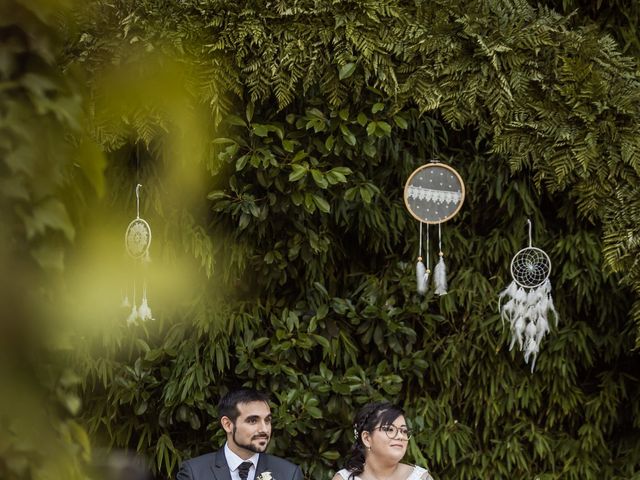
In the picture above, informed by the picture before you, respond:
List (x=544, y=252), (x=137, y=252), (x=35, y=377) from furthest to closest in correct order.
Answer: (x=544, y=252) < (x=137, y=252) < (x=35, y=377)

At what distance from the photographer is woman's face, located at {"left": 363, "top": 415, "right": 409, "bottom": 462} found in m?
3.83

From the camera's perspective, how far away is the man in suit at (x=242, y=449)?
12.7ft

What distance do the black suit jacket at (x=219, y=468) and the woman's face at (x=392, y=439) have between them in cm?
44

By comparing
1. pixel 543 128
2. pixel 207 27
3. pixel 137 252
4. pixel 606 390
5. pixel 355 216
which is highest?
pixel 207 27

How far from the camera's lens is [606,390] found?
4.73m

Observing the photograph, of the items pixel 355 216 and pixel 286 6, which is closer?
pixel 286 6

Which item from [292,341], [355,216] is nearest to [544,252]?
[355,216]

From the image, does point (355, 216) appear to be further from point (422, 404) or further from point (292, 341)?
point (422, 404)

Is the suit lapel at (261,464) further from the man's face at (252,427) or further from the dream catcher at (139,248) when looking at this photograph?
the dream catcher at (139,248)

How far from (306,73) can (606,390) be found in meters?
2.20

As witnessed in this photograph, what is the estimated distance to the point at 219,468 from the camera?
155 inches

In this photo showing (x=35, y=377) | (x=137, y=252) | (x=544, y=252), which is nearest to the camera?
(x=35, y=377)

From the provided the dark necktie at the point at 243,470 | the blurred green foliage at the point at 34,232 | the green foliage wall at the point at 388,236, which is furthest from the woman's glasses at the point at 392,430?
the blurred green foliage at the point at 34,232

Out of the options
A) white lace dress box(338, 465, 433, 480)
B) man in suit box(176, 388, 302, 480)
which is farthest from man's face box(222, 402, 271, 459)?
white lace dress box(338, 465, 433, 480)
